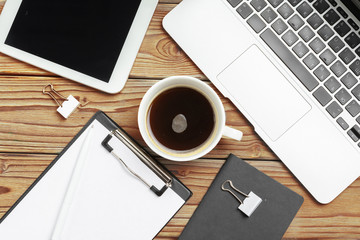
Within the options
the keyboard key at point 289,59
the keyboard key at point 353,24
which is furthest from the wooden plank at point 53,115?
the keyboard key at point 353,24

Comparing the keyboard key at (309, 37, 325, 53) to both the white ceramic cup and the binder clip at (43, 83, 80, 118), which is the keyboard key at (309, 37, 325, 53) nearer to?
the white ceramic cup

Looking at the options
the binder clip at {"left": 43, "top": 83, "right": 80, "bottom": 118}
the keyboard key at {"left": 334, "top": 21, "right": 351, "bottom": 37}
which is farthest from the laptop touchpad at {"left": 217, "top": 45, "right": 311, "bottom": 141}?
the binder clip at {"left": 43, "top": 83, "right": 80, "bottom": 118}

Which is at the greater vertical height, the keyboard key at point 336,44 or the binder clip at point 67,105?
the keyboard key at point 336,44

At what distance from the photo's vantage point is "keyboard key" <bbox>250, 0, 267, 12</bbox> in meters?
0.59

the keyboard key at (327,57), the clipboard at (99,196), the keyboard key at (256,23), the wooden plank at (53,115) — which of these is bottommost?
the clipboard at (99,196)

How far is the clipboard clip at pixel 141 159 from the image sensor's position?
592 millimetres

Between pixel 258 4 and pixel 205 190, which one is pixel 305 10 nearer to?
pixel 258 4

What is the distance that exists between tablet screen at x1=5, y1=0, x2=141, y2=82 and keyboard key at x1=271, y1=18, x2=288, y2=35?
23 centimetres

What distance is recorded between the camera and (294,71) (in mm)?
586

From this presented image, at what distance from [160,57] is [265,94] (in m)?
0.18

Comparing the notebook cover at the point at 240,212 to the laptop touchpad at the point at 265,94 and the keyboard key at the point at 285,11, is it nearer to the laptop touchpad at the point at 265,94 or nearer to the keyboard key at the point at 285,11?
the laptop touchpad at the point at 265,94

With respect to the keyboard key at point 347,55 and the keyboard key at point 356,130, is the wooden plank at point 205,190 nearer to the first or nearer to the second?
the keyboard key at point 356,130

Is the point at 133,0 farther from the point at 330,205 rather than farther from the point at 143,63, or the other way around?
the point at 330,205

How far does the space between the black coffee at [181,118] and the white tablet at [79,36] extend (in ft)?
0.27
